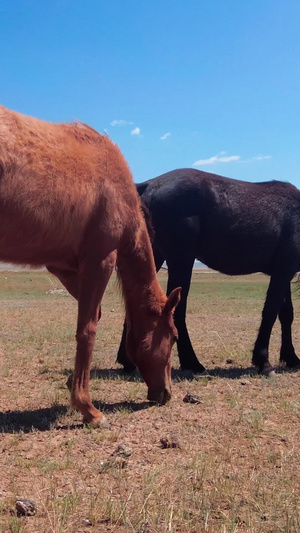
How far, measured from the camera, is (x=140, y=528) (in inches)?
109

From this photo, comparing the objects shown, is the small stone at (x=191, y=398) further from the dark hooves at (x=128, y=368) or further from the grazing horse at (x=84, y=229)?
the dark hooves at (x=128, y=368)

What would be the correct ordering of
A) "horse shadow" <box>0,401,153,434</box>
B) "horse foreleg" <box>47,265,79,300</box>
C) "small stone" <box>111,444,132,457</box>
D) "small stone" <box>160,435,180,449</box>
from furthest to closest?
"horse foreleg" <box>47,265,79,300</box>
"horse shadow" <box>0,401,153,434</box>
"small stone" <box>160,435,180,449</box>
"small stone" <box>111,444,132,457</box>

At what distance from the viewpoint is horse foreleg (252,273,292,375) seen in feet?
24.6

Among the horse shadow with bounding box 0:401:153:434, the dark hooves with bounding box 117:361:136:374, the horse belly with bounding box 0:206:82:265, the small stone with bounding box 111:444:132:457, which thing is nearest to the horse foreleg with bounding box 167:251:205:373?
the dark hooves with bounding box 117:361:136:374

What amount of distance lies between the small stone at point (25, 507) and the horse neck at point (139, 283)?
2756mm

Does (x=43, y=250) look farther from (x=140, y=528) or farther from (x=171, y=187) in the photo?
(x=171, y=187)

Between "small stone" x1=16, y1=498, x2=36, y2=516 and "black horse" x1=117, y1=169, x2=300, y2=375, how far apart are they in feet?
14.1

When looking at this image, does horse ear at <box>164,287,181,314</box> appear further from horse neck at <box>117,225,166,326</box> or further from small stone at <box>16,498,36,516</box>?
small stone at <box>16,498,36,516</box>

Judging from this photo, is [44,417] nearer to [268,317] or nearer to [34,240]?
[34,240]

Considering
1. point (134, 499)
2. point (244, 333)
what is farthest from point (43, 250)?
point (244, 333)

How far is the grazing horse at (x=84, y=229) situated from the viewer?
431 centimetres

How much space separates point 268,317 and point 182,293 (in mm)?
1395

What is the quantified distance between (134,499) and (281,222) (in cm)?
559

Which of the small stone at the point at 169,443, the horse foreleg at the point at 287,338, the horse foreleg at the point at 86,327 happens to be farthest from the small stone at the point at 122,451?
the horse foreleg at the point at 287,338
